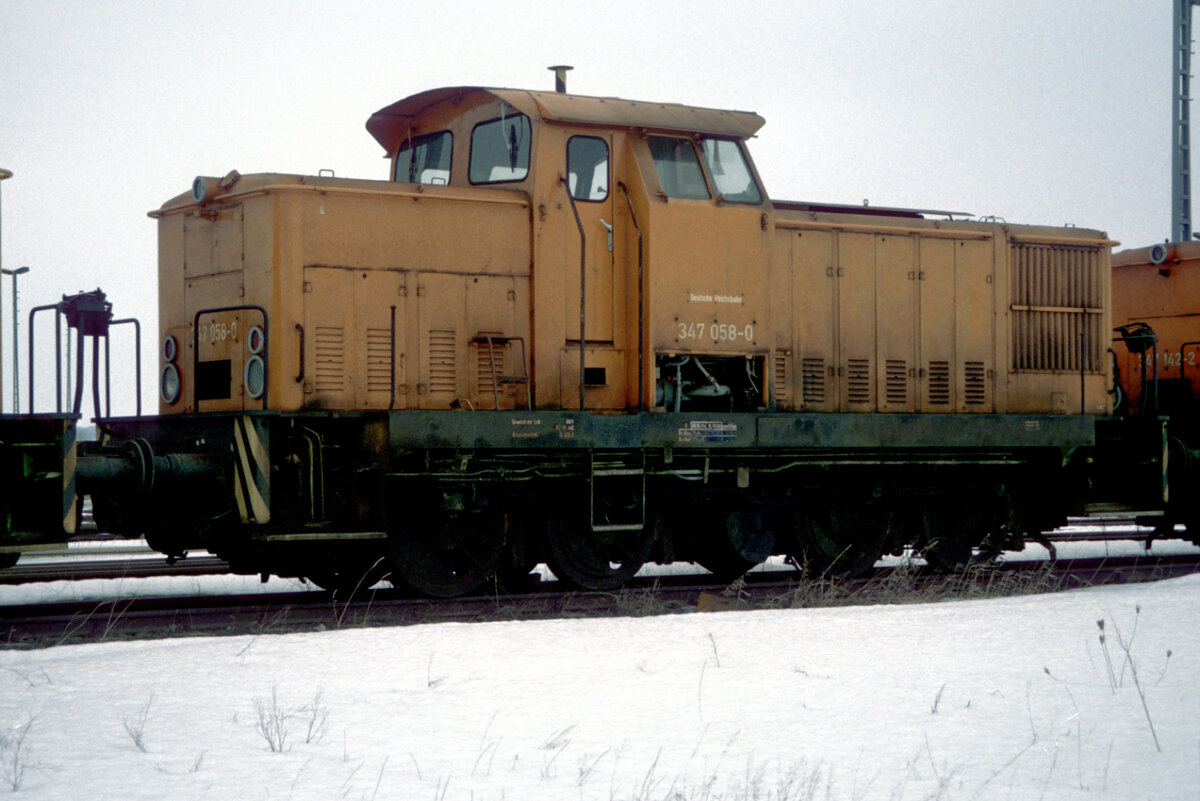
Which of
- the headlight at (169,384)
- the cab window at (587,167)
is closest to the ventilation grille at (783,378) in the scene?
the cab window at (587,167)

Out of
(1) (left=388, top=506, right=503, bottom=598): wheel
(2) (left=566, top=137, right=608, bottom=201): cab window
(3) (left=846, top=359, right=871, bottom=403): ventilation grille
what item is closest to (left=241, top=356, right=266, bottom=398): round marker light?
(1) (left=388, top=506, right=503, bottom=598): wheel

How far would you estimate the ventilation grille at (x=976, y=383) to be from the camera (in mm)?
12477

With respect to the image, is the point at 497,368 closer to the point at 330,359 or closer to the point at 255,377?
the point at 330,359

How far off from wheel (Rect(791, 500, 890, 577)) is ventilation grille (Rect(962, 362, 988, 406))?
1627 mm

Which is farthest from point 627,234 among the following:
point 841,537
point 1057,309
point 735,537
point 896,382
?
point 1057,309

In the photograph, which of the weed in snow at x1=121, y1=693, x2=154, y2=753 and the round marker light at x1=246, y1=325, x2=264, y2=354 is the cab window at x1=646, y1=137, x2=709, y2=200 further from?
the weed in snow at x1=121, y1=693, x2=154, y2=753

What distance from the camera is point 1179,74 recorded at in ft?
64.7

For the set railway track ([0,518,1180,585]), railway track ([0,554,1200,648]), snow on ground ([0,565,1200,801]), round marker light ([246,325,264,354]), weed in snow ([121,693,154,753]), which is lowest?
railway track ([0,518,1180,585])

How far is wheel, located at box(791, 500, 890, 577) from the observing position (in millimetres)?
11680

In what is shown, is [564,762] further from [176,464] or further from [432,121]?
[432,121]

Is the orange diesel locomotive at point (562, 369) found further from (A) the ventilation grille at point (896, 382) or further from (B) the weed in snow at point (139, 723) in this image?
(B) the weed in snow at point (139, 723)

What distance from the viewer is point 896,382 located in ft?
39.7

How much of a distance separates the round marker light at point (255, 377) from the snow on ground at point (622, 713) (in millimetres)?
2254

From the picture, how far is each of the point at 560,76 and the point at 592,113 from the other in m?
0.93
